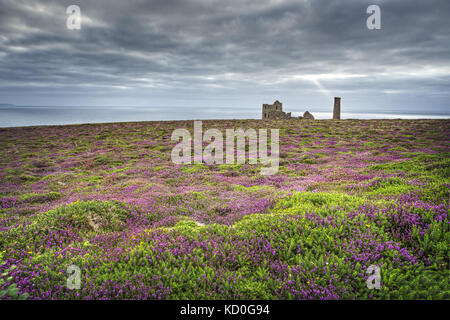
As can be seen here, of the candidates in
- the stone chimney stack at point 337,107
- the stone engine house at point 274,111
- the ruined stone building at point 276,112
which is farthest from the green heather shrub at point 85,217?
the stone chimney stack at point 337,107

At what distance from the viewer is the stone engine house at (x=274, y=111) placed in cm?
8138

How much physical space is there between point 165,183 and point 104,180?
4906 millimetres

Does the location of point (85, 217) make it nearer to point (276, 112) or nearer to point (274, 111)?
point (276, 112)

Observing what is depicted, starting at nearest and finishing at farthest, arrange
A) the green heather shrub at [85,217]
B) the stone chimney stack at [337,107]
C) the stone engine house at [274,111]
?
1. the green heather shrub at [85,217]
2. the stone chimney stack at [337,107]
3. the stone engine house at [274,111]

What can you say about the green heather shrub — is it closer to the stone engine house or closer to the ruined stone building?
the ruined stone building

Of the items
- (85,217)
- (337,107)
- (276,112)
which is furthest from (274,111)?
(85,217)

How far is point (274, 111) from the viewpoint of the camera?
8294 centimetres

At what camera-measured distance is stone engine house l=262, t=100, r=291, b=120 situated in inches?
3204

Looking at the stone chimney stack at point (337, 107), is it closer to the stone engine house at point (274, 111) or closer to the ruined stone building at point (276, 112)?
the ruined stone building at point (276, 112)

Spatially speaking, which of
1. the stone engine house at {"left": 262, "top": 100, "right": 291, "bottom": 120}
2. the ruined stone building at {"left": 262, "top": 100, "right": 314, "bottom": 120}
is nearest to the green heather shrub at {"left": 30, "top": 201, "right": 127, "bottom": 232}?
the ruined stone building at {"left": 262, "top": 100, "right": 314, "bottom": 120}

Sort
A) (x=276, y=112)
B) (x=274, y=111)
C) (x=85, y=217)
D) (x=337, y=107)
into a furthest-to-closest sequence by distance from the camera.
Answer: (x=274, y=111) → (x=276, y=112) → (x=337, y=107) → (x=85, y=217)

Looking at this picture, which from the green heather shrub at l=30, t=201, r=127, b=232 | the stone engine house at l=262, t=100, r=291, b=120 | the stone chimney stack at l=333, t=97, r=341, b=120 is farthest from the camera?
the stone engine house at l=262, t=100, r=291, b=120
